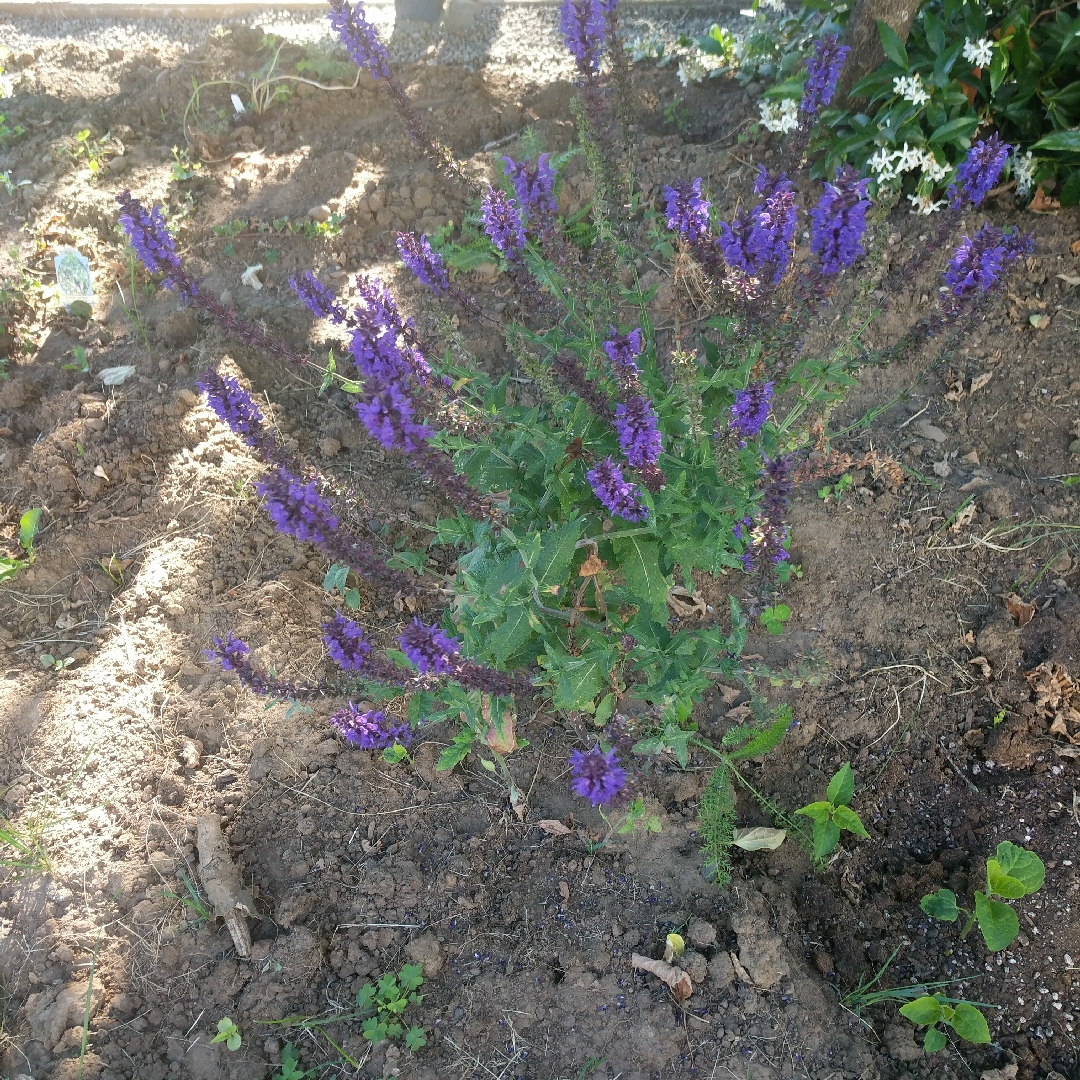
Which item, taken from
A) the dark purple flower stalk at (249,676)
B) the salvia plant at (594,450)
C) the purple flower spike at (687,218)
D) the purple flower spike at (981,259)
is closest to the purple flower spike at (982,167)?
the salvia plant at (594,450)

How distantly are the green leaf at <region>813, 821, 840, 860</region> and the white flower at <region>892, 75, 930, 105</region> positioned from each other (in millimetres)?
3348

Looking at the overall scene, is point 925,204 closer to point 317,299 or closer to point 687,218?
point 687,218

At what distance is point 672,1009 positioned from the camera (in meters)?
2.67

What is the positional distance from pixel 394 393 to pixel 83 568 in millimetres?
2498

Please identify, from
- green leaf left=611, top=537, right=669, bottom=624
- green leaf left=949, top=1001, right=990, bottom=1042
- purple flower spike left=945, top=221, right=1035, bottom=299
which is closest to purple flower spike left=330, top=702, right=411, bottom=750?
green leaf left=611, top=537, right=669, bottom=624

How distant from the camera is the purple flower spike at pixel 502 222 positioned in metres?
2.59

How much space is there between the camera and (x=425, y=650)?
7.73 ft

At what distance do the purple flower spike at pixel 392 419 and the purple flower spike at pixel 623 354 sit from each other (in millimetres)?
587

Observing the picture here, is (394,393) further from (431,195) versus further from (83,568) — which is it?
(431,195)

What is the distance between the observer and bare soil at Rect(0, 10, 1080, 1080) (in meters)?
2.69

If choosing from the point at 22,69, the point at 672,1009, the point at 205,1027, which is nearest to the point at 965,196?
the point at 672,1009

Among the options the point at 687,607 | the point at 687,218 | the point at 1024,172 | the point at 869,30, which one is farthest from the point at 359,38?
the point at 1024,172

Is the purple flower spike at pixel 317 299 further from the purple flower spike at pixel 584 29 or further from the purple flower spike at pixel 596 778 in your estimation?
the purple flower spike at pixel 596 778

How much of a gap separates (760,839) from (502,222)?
2.20m
